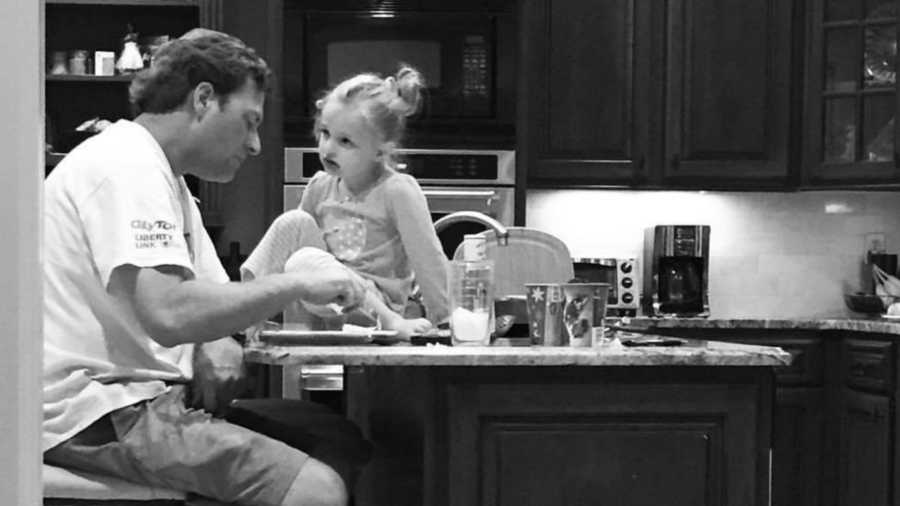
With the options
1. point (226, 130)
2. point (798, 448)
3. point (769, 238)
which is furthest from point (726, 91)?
point (226, 130)

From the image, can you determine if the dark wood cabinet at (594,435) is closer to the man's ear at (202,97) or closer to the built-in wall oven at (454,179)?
the man's ear at (202,97)

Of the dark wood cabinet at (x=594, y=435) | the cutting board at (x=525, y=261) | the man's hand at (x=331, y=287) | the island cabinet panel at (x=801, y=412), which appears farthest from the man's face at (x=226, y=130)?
the island cabinet panel at (x=801, y=412)

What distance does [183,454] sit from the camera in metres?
1.73

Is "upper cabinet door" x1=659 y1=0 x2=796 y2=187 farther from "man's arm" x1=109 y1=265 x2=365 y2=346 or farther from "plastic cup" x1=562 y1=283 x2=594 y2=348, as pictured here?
"man's arm" x1=109 y1=265 x2=365 y2=346

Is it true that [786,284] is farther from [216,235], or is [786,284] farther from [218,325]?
[218,325]

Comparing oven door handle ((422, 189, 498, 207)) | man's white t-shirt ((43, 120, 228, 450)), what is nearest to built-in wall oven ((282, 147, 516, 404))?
oven door handle ((422, 189, 498, 207))

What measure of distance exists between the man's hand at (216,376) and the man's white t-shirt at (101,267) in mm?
41

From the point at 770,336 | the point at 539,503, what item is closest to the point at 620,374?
the point at 539,503

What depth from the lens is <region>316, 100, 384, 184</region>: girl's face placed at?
109 inches

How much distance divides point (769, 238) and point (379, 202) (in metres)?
2.38

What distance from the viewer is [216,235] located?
4.44 m

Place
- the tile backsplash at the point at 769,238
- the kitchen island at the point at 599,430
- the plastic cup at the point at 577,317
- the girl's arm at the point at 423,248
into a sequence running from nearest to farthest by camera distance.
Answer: the kitchen island at the point at 599,430 < the plastic cup at the point at 577,317 < the girl's arm at the point at 423,248 < the tile backsplash at the point at 769,238

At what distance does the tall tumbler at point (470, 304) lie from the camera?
80.4 inches

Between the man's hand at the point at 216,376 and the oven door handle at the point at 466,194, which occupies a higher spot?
the oven door handle at the point at 466,194
